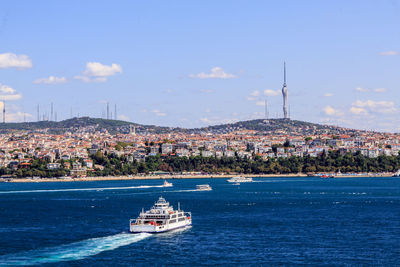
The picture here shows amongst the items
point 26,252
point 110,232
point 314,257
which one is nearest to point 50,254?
point 26,252

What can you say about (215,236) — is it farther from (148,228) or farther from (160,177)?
(160,177)

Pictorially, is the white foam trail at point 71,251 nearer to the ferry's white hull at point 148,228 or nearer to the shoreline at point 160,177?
the ferry's white hull at point 148,228

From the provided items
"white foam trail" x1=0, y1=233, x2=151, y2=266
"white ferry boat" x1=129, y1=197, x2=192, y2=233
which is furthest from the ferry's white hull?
"white foam trail" x1=0, y1=233, x2=151, y2=266

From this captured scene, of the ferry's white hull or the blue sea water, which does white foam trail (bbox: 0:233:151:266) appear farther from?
the ferry's white hull

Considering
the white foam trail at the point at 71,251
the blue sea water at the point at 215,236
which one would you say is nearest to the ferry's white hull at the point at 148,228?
the blue sea water at the point at 215,236

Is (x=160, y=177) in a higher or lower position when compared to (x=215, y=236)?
higher

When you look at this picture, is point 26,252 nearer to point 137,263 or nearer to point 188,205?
point 137,263

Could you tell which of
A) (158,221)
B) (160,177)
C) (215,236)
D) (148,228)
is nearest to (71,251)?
(148,228)
